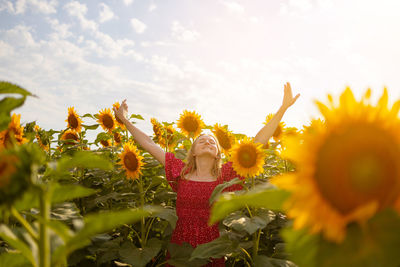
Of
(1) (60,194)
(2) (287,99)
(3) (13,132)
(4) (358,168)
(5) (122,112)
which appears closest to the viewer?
(4) (358,168)

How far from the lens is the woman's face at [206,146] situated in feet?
14.2

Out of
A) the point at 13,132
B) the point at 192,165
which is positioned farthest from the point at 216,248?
the point at 192,165

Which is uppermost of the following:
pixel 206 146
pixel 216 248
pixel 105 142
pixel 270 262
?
pixel 105 142

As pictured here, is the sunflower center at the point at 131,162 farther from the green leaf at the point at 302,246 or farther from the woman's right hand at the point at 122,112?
the green leaf at the point at 302,246

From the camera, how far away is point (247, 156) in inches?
132

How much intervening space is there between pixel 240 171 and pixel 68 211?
2107mm

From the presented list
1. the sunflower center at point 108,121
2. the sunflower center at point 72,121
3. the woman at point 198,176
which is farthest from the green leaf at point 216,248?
the sunflower center at point 72,121

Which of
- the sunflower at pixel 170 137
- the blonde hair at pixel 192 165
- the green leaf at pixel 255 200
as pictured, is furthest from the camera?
the sunflower at pixel 170 137

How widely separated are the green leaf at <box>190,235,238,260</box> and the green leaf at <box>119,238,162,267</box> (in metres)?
0.86

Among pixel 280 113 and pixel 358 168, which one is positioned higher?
pixel 280 113

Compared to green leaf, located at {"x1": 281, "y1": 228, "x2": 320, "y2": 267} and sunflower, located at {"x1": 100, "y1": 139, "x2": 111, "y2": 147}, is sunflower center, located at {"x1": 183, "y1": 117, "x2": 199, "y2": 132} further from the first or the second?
green leaf, located at {"x1": 281, "y1": 228, "x2": 320, "y2": 267}

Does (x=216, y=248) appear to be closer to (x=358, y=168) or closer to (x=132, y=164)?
(x=132, y=164)

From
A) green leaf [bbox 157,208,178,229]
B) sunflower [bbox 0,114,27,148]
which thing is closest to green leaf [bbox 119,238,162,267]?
green leaf [bbox 157,208,178,229]

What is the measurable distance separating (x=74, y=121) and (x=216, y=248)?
3.83 meters
